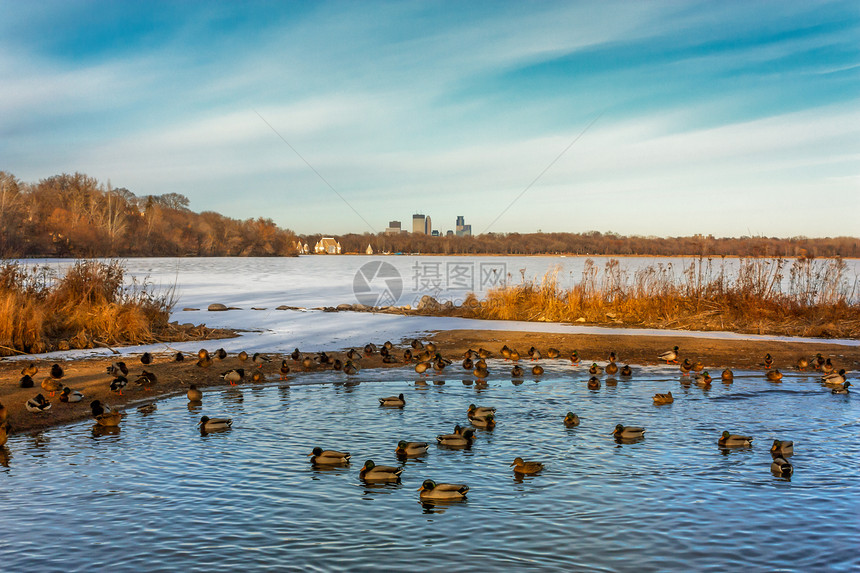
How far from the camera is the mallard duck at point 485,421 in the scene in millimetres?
10125

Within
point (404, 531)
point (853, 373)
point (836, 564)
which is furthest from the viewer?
point (853, 373)

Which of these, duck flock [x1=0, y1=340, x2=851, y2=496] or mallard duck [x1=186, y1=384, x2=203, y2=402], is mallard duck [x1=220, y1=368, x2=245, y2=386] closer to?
duck flock [x1=0, y1=340, x2=851, y2=496]

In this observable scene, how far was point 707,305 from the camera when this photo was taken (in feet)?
77.6

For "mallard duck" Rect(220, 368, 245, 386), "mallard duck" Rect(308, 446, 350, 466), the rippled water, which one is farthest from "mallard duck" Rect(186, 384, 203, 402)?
"mallard duck" Rect(308, 446, 350, 466)

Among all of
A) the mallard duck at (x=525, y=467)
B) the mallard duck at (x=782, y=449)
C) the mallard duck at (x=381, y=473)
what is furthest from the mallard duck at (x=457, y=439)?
the mallard duck at (x=782, y=449)

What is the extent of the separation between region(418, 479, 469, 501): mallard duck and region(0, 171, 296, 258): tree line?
3970cm

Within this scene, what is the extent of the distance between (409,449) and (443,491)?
→ 1.51 meters

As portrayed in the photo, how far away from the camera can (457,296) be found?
110ft

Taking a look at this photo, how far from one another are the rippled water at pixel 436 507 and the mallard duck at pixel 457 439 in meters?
0.18

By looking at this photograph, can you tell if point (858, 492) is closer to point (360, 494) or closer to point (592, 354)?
point (360, 494)

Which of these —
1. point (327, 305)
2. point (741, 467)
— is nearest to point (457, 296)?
point (327, 305)

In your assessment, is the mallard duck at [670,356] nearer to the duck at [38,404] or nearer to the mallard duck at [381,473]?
the mallard duck at [381,473]

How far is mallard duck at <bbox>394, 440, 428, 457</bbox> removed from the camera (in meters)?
8.73

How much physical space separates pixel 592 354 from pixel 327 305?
15.8m
